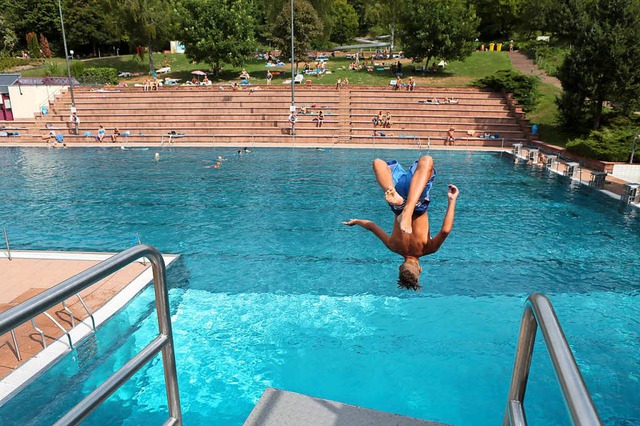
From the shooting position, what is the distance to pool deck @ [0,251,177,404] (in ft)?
19.9

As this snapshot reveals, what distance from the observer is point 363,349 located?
7.88 metres

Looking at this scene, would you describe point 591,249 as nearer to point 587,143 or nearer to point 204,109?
point 587,143

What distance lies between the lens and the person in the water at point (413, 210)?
457 cm

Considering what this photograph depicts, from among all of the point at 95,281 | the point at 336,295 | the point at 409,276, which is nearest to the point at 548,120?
the point at 336,295

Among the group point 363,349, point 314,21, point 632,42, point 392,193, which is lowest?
point 363,349

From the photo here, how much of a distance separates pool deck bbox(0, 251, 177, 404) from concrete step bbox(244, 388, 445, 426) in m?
2.60

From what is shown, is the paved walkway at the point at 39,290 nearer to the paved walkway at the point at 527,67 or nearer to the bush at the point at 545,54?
the paved walkway at the point at 527,67

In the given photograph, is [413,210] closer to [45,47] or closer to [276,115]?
[276,115]

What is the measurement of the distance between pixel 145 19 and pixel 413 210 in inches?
1834

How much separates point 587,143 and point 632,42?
5912mm

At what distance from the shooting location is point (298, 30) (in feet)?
136

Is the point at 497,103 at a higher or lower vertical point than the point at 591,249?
higher

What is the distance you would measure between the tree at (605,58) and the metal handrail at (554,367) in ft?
83.9

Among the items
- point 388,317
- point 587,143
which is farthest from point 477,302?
point 587,143
